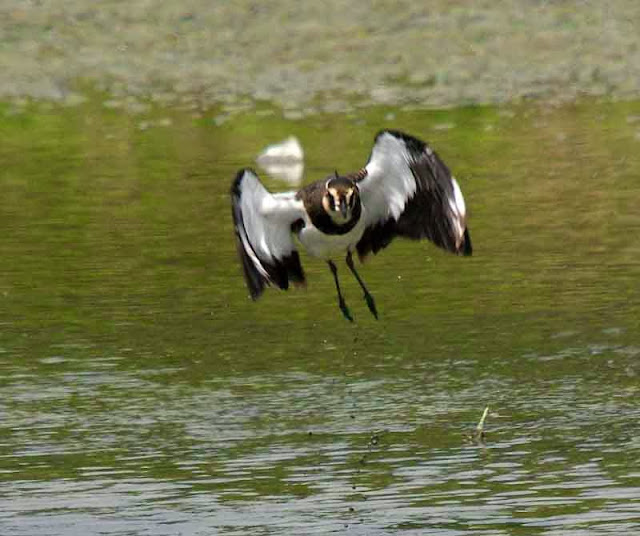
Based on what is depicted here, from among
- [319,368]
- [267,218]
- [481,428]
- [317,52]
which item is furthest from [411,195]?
[317,52]

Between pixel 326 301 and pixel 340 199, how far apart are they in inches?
114

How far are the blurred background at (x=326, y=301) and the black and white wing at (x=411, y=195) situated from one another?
2.61ft

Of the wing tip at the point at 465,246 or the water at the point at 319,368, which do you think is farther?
the wing tip at the point at 465,246

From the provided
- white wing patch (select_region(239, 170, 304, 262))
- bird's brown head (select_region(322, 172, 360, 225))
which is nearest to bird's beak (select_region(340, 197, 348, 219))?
bird's brown head (select_region(322, 172, 360, 225))

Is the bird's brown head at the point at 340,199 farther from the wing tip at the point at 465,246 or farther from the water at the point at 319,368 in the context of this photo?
the water at the point at 319,368

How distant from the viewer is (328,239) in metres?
11.4

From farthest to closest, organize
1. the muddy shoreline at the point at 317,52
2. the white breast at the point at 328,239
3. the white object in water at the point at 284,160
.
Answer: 1. the muddy shoreline at the point at 317,52
2. the white object in water at the point at 284,160
3. the white breast at the point at 328,239

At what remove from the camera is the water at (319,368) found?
359 inches

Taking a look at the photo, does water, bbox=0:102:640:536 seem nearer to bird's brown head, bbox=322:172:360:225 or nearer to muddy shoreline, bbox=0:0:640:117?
bird's brown head, bbox=322:172:360:225

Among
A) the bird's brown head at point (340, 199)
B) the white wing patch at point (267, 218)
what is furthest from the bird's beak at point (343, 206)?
the white wing patch at point (267, 218)

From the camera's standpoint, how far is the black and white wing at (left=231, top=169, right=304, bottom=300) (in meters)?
11.2

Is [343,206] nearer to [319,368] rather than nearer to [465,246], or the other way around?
[465,246]

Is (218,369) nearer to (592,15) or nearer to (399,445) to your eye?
(399,445)

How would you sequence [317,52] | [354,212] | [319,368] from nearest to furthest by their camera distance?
[354,212] → [319,368] → [317,52]
